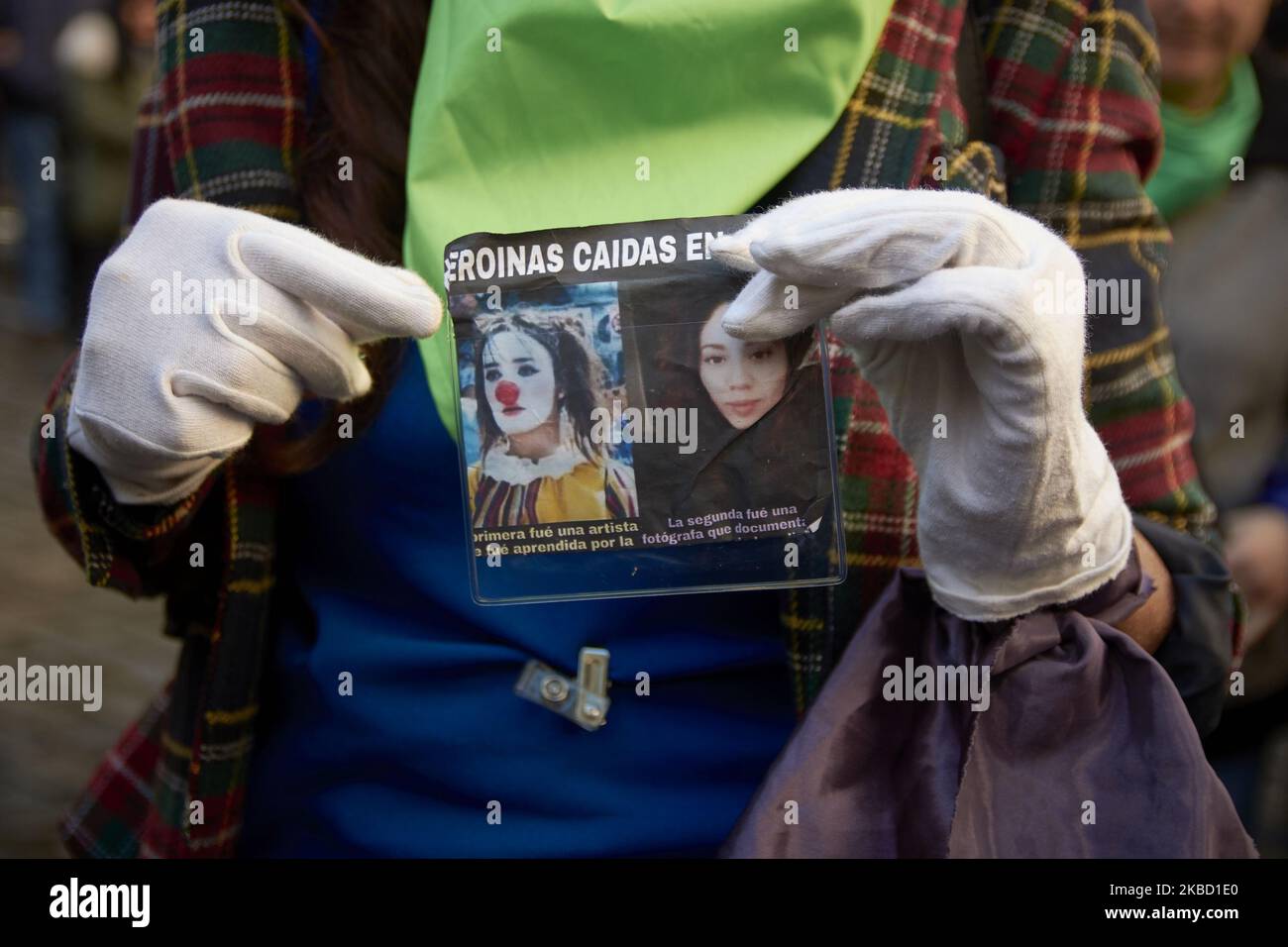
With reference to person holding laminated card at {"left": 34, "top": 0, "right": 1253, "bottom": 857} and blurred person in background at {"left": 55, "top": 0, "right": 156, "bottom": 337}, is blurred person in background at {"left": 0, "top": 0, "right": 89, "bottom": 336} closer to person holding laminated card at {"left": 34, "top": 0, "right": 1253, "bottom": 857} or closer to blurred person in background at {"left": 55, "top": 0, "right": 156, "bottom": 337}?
blurred person in background at {"left": 55, "top": 0, "right": 156, "bottom": 337}

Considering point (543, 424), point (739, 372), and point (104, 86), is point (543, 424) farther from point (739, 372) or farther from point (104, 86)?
point (104, 86)

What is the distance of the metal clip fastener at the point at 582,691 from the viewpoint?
1401mm

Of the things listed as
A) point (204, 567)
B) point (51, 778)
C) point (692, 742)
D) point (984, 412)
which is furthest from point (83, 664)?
point (984, 412)

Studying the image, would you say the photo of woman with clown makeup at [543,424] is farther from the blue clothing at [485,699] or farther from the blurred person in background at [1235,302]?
the blurred person in background at [1235,302]

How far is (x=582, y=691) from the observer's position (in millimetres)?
1406

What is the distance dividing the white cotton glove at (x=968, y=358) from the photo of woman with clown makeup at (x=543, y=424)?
0.15m

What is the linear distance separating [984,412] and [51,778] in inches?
120

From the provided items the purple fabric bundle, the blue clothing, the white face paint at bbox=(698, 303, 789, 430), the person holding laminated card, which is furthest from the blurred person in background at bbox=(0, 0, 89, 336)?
the purple fabric bundle

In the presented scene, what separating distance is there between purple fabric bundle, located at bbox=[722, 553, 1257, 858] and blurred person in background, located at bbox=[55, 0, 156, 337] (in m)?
5.59

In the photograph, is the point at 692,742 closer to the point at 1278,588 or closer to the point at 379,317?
the point at 379,317

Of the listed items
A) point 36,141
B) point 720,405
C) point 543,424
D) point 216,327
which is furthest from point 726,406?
point 36,141

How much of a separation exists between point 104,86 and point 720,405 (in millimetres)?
5736

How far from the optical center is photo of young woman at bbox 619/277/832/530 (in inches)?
49.7

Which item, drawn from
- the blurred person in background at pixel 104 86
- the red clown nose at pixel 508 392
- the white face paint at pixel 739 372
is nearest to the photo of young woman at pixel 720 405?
the white face paint at pixel 739 372
